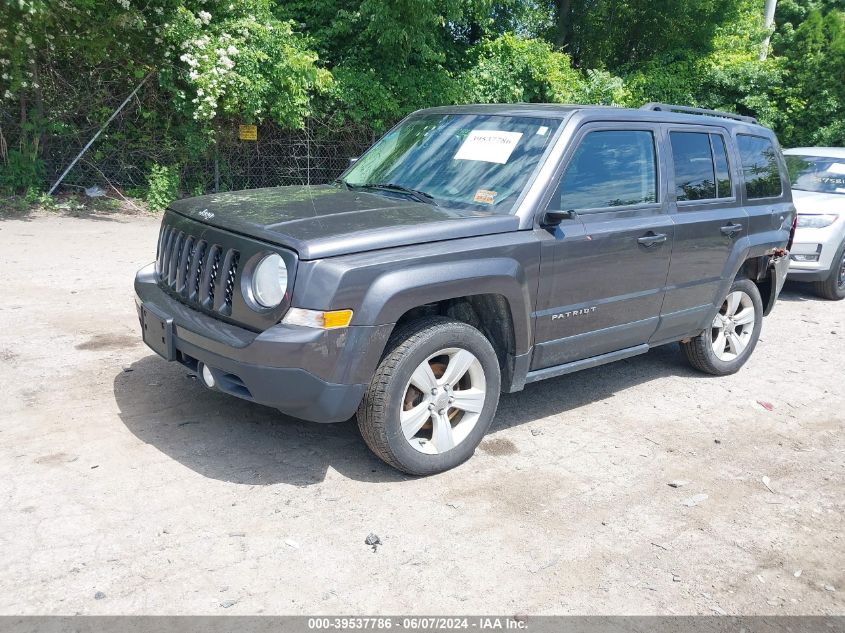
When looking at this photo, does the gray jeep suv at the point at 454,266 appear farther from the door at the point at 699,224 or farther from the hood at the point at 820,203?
the hood at the point at 820,203

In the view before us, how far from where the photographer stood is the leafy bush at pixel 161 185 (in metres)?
13.2

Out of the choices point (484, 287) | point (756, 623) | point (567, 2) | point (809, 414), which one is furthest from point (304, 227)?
point (567, 2)

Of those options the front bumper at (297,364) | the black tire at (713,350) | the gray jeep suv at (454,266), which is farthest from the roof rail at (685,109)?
the front bumper at (297,364)

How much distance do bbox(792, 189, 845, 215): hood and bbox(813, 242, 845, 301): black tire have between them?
458 mm

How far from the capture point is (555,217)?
4.43 m

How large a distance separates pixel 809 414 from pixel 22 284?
7126 millimetres

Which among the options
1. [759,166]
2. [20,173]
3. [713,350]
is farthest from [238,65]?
[713,350]

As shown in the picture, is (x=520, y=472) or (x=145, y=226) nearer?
(x=520, y=472)

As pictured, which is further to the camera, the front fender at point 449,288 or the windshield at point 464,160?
the windshield at point 464,160

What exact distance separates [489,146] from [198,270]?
189cm

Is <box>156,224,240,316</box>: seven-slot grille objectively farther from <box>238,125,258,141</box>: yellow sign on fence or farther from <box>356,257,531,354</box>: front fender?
<box>238,125,258,141</box>: yellow sign on fence

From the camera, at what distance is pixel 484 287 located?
416cm

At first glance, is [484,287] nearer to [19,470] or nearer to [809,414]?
[19,470]

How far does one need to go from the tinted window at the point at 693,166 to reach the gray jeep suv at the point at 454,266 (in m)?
0.02
